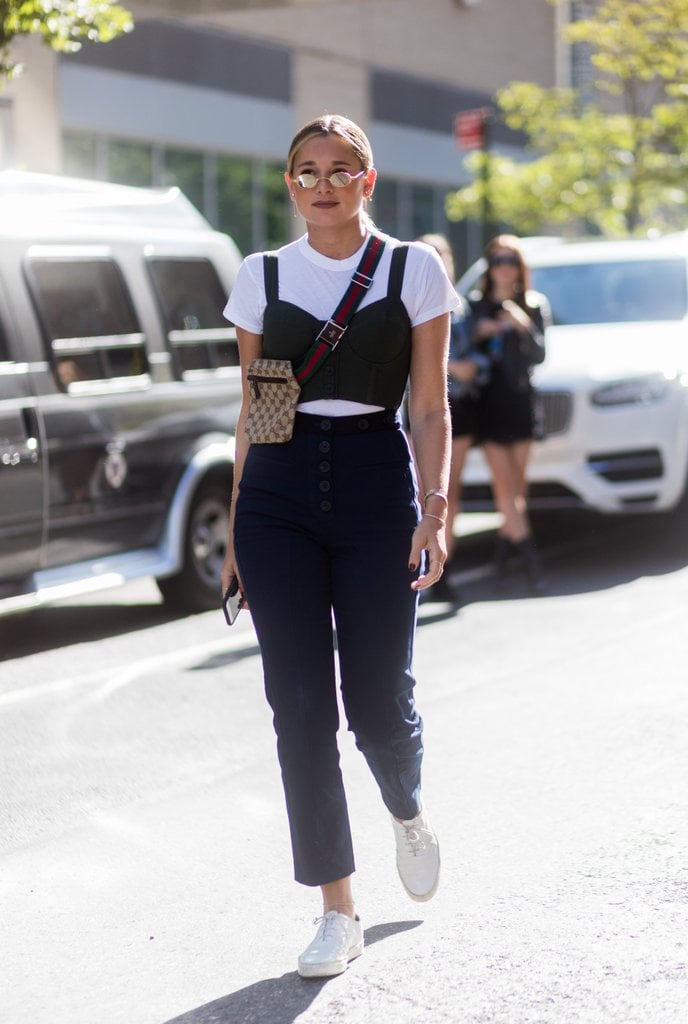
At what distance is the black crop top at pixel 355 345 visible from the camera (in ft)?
12.4

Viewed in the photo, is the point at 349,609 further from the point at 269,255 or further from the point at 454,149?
the point at 454,149

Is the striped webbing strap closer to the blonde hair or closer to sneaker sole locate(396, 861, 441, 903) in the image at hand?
the blonde hair

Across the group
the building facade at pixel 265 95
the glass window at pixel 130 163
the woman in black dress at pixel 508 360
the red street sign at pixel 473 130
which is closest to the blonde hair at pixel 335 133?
the woman in black dress at pixel 508 360

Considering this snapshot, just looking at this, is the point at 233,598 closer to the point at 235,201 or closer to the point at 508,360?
the point at 508,360

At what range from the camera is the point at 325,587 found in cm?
388

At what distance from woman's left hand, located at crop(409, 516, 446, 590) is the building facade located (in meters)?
11.7

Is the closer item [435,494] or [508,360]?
[435,494]

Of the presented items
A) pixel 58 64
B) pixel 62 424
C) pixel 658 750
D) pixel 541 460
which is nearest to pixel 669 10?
pixel 58 64

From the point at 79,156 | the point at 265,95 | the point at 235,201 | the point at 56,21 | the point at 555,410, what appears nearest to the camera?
the point at 56,21

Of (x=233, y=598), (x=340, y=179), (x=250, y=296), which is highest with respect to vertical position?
(x=340, y=179)

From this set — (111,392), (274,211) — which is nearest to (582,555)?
(111,392)

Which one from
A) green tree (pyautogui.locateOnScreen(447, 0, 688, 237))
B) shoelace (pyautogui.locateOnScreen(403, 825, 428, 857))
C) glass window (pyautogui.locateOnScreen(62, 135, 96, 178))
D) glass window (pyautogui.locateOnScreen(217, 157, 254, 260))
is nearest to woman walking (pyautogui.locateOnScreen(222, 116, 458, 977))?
shoelace (pyautogui.locateOnScreen(403, 825, 428, 857))

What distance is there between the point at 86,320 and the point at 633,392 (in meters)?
3.49

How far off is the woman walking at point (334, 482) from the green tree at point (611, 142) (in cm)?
1747
